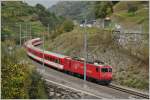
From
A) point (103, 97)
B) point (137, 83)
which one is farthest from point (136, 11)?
point (103, 97)

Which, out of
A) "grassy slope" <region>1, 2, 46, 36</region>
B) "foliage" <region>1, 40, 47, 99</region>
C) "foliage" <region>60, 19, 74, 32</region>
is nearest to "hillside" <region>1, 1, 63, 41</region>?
"grassy slope" <region>1, 2, 46, 36</region>

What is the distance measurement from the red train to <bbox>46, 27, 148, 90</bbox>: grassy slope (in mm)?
333

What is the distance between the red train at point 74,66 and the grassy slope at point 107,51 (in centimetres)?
33

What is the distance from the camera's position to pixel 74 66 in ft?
48.6

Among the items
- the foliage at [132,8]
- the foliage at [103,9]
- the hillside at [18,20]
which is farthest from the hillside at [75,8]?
the foliage at [103,9]

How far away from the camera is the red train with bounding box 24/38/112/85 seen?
13477 millimetres

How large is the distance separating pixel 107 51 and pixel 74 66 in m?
1.15

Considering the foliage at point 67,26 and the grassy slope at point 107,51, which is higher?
the foliage at point 67,26

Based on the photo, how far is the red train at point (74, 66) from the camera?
1348 cm

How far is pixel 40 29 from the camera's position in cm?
1594

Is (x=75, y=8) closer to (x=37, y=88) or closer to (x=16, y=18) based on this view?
(x=16, y=18)

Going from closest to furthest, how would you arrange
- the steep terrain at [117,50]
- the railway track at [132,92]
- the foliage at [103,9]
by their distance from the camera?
1. the railway track at [132,92]
2. the steep terrain at [117,50]
3. the foliage at [103,9]

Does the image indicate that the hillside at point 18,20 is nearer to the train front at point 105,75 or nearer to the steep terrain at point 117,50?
the steep terrain at point 117,50

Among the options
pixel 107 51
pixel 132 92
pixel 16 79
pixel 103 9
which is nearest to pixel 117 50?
pixel 107 51
